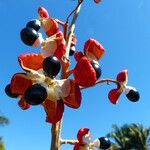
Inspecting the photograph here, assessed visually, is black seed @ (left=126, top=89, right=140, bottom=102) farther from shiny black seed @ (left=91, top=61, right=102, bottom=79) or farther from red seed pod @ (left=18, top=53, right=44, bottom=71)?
red seed pod @ (left=18, top=53, right=44, bottom=71)

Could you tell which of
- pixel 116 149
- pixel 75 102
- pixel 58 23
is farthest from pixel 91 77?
pixel 116 149

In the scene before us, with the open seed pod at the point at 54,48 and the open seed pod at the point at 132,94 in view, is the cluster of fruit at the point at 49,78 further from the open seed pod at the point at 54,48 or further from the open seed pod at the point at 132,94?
the open seed pod at the point at 132,94

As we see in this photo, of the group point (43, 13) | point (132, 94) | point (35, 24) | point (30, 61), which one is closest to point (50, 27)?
point (35, 24)

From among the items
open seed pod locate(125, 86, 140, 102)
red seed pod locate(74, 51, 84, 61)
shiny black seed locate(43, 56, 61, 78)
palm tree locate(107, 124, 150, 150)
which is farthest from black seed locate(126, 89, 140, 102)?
palm tree locate(107, 124, 150, 150)

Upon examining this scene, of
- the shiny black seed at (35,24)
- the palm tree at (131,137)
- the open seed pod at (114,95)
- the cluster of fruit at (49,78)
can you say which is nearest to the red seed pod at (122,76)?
the open seed pod at (114,95)

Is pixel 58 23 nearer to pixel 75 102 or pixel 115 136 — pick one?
pixel 75 102

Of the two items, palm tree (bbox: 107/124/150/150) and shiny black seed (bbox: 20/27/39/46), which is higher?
palm tree (bbox: 107/124/150/150)
